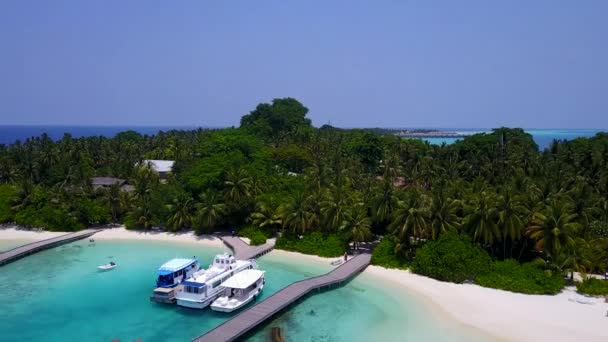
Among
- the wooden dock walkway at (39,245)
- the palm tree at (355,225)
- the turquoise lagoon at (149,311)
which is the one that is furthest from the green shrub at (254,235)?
the wooden dock walkway at (39,245)

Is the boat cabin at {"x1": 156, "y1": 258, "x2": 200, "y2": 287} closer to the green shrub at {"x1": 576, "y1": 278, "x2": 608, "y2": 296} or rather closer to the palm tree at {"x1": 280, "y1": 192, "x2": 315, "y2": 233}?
the palm tree at {"x1": 280, "y1": 192, "x2": 315, "y2": 233}

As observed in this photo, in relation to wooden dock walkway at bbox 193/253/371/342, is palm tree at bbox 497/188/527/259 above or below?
above

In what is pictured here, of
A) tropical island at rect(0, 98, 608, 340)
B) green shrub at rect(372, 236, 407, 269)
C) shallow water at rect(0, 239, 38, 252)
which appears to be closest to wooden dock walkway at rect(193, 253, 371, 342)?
green shrub at rect(372, 236, 407, 269)

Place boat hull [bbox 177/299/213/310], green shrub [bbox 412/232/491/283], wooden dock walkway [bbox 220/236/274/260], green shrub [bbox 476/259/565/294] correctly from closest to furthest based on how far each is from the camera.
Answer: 1. boat hull [bbox 177/299/213/310]
2. green shrub [bbox 476/259/565/294]
3. green shrub [bbox 412/232/491/283]
4. wooden dock walkway [bbox 220/236/274/260]

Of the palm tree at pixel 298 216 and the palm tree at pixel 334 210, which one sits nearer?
the palm tree at pixel 334 210

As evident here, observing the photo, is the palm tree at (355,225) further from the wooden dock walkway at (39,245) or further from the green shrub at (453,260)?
the wooden dock walkway at (39,245)

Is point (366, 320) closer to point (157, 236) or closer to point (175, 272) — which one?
point (175, 272)

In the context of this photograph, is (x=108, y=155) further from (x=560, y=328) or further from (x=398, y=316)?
(x=560, y=328)
